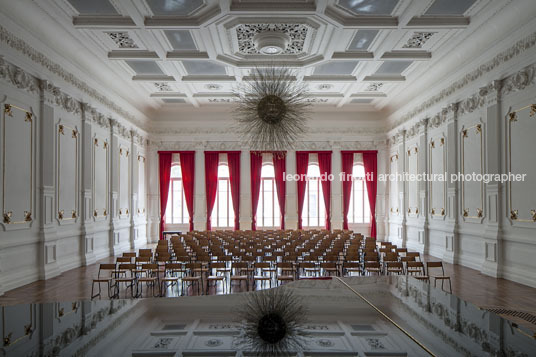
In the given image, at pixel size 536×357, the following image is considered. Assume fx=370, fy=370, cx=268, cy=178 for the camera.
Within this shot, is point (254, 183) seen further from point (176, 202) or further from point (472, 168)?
point (472, 168)

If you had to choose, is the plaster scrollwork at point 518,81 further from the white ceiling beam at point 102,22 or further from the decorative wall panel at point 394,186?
the white ceiling beam at point 102,22

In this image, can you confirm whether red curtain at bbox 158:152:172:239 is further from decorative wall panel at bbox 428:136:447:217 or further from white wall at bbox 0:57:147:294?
decorative wall panel at bbox 428:136:447:217

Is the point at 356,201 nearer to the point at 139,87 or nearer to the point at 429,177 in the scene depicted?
the point at 429,177

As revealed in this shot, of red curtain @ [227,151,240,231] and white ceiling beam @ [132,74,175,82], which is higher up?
white ceiling beam @ [132,74,175,82]

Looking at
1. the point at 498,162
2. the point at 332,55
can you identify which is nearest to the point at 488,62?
the point at 498,162

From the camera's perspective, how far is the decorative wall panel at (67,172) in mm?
9578

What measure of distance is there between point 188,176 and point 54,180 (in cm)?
893

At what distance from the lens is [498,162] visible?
8.84m

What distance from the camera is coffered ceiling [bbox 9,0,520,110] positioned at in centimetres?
824

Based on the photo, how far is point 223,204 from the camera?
60.7ft

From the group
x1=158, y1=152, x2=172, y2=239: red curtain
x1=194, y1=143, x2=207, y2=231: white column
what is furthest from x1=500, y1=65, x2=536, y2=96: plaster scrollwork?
x1=158, y1=152, x2=172, y2=239: red curtain

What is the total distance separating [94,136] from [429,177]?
36.9 feet

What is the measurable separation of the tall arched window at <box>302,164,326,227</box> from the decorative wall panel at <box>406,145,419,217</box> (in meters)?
4.75

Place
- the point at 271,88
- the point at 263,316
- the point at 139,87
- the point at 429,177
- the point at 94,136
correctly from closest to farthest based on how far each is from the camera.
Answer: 1. the point at 263,316
2. the point at 271,88
3. the point at 94,136
4. the point at 429,177
5. the point at 139,87
